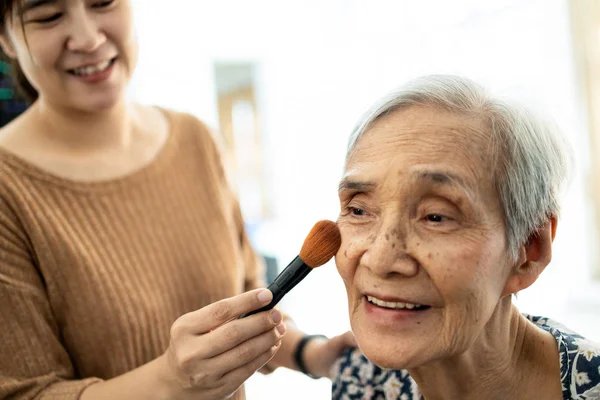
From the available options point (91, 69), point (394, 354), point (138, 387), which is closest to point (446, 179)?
point (394, 354)

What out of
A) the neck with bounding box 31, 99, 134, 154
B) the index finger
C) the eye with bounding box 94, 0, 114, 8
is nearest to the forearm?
the index finger

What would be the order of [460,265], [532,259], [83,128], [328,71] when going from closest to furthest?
1. [460,265]
2. [532,259]
3. [83,128]
4. [328,71]

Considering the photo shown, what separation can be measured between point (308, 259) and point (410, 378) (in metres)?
0.45

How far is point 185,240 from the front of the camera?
1.57 m

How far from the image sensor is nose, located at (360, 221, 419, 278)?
3.48 feet

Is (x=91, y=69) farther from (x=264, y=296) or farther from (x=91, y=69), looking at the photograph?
(x=264, y=296)

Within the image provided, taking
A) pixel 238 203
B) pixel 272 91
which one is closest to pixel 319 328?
pixel 272 91

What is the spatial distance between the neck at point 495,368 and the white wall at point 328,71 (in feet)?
7.50

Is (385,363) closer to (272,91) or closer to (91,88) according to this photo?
(91,88)

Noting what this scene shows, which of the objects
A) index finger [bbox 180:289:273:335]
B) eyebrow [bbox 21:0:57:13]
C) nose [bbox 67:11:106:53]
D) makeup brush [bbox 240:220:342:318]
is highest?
eyebrow [bbox 21:0:57:13]

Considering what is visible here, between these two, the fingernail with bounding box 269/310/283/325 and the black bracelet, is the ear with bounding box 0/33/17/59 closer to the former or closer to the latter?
the fingernail with bounding box 269/310/283/325

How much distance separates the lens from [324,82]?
21.1 feet

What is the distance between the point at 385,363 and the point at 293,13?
222 inches

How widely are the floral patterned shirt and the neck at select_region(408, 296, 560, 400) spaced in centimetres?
4
